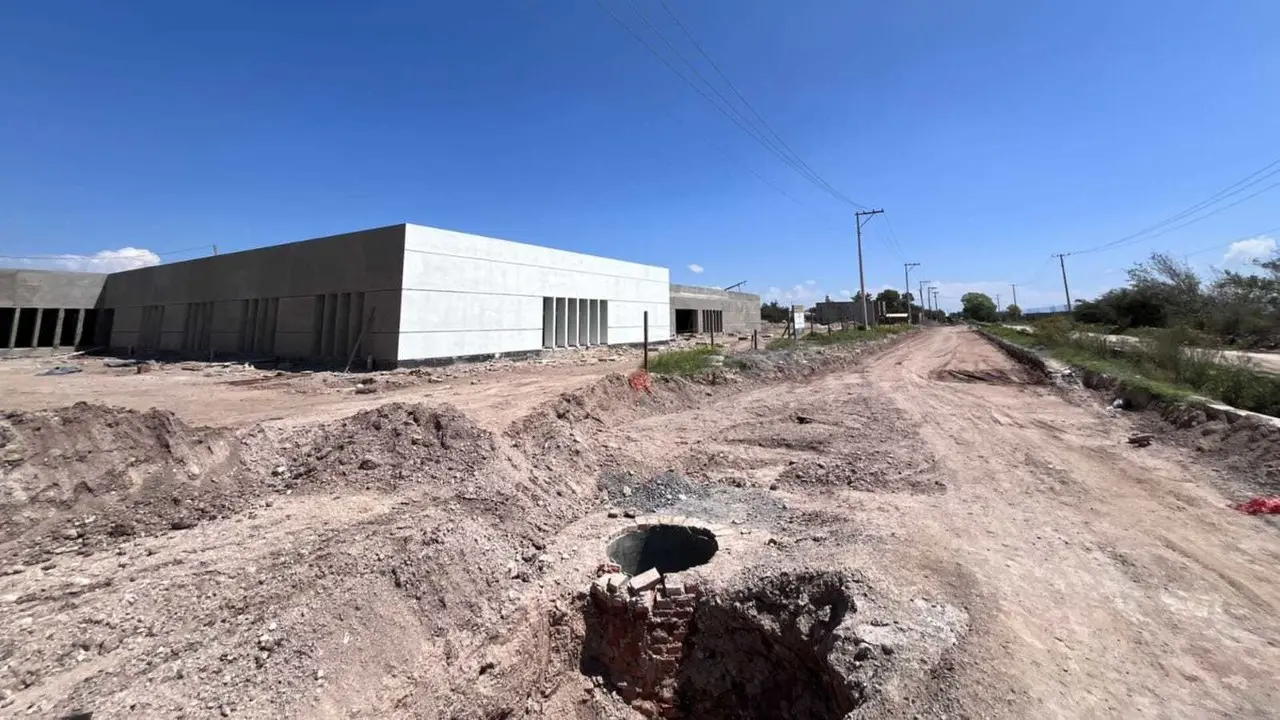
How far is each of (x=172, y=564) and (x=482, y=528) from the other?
8.28 ft

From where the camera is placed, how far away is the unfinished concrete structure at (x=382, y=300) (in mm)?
18047

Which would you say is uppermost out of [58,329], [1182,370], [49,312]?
[49,312]

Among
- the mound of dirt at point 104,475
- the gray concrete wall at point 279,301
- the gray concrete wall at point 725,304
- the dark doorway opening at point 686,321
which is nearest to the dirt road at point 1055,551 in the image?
the mound of dirt at point 104,475

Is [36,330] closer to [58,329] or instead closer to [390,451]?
[58,329]

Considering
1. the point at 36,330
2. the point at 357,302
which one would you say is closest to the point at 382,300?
the point at 357,302

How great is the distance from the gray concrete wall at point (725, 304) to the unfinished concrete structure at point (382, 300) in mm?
9293

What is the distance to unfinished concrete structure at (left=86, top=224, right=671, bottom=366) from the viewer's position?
1805cm

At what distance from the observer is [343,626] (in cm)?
385

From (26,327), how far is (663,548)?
135ft

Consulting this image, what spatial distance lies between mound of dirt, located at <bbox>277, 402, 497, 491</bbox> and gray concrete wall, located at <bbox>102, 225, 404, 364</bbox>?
461 inches

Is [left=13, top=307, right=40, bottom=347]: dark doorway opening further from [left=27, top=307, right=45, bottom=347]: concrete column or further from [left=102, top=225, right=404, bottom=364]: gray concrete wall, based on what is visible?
[left=102, top=225, right=404, bottom=364]: gray concrete wall

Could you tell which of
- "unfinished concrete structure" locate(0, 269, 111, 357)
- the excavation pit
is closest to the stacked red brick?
the excavation pit

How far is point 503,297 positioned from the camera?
2133 centimetres

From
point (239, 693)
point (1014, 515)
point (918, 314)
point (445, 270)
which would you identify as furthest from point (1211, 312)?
point (918, 314)
